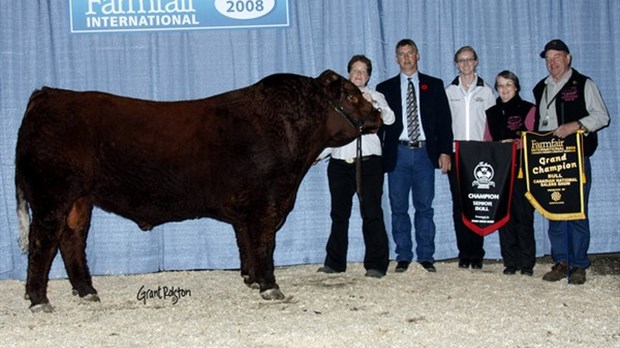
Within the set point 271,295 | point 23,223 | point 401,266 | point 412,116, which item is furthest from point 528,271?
point 23,223

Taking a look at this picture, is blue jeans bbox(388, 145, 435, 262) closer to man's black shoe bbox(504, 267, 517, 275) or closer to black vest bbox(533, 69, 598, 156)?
man's black shoe bbox(504, 267, 517, 275)

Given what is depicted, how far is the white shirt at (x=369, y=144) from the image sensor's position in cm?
552

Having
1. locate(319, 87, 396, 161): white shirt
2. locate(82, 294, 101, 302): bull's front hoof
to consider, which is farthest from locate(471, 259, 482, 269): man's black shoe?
locate(82, 294, 101, 302): bull's front hoof

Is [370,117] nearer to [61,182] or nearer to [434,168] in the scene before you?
[434,168]

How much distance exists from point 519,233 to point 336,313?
72.2 inches

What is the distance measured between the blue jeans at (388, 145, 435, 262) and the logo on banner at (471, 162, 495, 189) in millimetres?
348

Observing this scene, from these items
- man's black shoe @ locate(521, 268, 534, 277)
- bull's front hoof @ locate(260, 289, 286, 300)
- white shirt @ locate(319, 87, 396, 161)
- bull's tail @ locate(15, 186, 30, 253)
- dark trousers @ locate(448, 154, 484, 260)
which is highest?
white shirt @ locate(319, 87, 396, 161)

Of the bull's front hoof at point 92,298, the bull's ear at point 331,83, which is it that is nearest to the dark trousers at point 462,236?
the bull's ear at point 331,83

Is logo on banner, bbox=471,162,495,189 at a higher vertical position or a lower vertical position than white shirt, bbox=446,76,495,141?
lower

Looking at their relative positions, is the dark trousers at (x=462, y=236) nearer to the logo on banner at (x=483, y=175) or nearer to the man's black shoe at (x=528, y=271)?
the logo on banner at (x=483, y=175)

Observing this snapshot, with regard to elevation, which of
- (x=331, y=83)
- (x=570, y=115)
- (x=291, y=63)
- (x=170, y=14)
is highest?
(x=170, y=14)

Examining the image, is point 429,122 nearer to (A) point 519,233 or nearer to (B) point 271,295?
(A) point 519,233

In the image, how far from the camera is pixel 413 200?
603cm

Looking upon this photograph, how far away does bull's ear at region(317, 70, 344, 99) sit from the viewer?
518 centimetres
